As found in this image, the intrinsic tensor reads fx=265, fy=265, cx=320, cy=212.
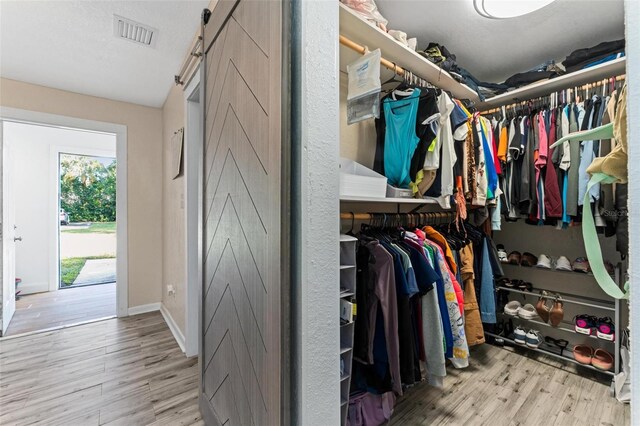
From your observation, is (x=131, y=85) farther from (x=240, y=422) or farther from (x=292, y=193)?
(x=240, y=422)

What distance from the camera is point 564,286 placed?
7.34 feet

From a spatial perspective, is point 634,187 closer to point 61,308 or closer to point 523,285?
point 523,285

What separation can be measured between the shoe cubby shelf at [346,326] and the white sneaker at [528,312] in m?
1.76

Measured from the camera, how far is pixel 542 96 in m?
2.15

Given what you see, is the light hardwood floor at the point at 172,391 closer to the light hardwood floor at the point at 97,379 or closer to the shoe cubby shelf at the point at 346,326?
the light hardwood floor at the point at 97,379

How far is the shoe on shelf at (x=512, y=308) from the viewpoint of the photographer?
2.21 metres

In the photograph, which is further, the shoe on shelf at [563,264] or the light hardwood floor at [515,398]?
the shoe on shelf at [563,264]

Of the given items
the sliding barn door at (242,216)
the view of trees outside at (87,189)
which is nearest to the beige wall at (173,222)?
the sliding barn door at (242,216)

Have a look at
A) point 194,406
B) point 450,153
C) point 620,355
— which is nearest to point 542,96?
point 450,153

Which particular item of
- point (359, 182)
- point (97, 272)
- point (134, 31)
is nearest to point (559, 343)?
point (359, 182)

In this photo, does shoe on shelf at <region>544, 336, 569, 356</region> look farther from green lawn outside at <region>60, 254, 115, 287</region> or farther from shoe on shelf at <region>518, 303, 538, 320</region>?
green lawn outside at <region>60, 254, 115, 287</region>

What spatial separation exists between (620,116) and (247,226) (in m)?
1.03

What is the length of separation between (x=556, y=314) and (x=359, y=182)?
1915 millimetres

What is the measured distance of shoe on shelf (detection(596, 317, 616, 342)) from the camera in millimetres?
1801
